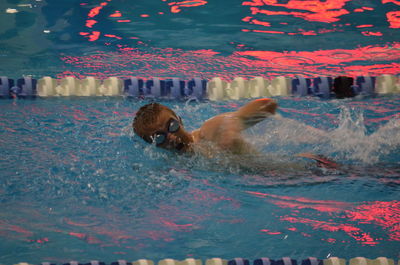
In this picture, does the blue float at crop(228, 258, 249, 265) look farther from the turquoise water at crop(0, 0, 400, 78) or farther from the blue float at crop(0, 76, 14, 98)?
the blue float at crop(0, 76, 14, 98)

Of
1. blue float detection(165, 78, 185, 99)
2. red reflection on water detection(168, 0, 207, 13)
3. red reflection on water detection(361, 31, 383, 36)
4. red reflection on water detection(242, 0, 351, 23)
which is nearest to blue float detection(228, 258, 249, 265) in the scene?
blue float detection(165, 78, 185, 99)

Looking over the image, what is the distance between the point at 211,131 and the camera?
291cm

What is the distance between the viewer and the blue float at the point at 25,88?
4.22 meters

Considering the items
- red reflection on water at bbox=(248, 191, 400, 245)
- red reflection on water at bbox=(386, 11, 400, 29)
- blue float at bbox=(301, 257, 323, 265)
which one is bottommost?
blue float at bbox=(301, 257, 323, 265)

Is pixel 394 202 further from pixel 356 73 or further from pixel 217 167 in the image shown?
pixel 356 73

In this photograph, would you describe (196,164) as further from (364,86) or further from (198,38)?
(198,38)

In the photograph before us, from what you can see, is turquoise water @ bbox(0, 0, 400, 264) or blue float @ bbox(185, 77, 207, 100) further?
blue float @ bbox(185, 77, 207, 100)

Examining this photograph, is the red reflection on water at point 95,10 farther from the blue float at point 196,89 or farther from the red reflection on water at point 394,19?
the red reflection on water at point 394,19

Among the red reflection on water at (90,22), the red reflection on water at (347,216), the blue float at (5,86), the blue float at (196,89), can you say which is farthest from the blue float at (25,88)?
the red reflection on water at (347,216)

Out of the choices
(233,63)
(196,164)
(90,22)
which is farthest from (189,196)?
(90,22)

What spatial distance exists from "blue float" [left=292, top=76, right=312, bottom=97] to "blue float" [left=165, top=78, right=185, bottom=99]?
0.93 m

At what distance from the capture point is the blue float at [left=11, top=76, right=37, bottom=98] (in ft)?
13.8

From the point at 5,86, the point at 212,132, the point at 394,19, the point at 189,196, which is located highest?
the point at 394,19

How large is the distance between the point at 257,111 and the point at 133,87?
65.4 inches
